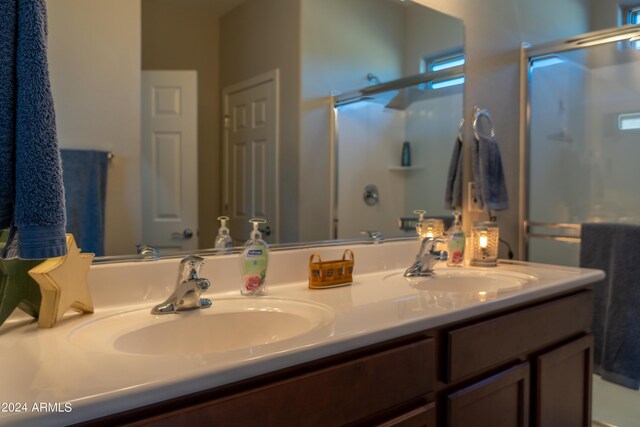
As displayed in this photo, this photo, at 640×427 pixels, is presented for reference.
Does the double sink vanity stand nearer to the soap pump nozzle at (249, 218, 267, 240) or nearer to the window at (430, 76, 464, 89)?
the soap pump nozzle at (249, 218, 267, 240)

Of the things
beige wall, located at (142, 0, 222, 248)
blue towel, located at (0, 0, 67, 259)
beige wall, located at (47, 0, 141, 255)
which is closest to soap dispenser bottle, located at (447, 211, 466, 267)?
beige wall, located at (142, 0, 222, 248)

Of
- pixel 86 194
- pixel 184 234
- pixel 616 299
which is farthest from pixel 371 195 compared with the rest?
pixel 616 299

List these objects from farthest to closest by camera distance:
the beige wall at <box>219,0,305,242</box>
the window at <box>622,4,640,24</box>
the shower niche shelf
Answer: the window at <box>622,4,640,24</box> → the shower niche shelf → the beige wall at <box>219,0,305,242</box>

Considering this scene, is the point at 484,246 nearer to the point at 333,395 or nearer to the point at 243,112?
the point at 243,112

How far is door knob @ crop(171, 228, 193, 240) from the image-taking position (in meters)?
1.24

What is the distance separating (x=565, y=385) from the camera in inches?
57.1

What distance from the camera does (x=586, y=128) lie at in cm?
217

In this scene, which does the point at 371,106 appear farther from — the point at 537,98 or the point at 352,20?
the point at 537,98

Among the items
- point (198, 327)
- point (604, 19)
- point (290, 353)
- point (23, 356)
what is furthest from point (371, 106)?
point (604, 19)

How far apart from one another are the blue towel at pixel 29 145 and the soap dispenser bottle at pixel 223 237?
61 centimetres

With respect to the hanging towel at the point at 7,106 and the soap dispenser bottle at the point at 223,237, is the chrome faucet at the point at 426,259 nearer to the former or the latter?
the soap dispenser bottle at the point at 223,237

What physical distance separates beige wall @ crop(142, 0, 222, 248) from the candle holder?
1.03 meters

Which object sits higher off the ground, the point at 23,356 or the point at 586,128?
the point at 586,128

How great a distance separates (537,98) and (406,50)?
817mm
